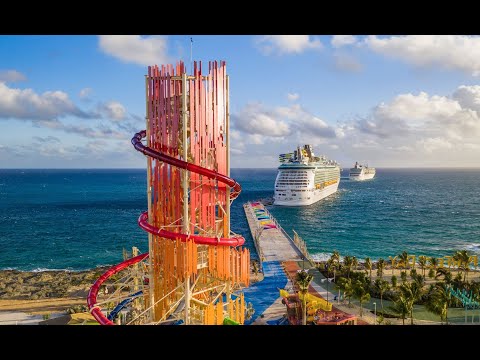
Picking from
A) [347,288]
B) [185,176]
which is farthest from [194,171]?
[347,288]

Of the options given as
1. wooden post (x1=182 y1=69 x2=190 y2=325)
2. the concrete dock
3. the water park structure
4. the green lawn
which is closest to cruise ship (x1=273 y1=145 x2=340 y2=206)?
the concrete dock

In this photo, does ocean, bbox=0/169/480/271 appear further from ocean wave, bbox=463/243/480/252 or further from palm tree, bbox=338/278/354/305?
palm tree, bbox=338/278/354/305

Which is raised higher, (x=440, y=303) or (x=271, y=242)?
(x=440, y=303)

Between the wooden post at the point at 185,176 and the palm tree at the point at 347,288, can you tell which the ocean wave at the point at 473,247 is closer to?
the palm tree at the point at 347,288

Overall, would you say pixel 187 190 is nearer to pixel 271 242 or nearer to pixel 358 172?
pixel 271 242
